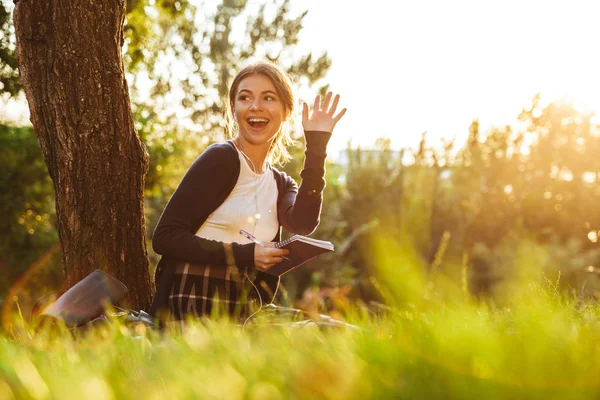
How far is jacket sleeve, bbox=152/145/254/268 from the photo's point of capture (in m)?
2.85

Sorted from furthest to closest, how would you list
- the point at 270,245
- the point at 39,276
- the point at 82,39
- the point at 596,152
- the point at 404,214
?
the point at 39,276 < the point at 404,214 < the point at 596,152 < the point at 82,39 < the point at 270,245

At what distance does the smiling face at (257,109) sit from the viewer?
336cm

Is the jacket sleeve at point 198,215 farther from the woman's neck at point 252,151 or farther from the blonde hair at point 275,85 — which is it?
the blonde hair at point 275,85

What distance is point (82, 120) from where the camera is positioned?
3.32m

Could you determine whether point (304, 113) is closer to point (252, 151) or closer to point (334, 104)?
point (334, 104)

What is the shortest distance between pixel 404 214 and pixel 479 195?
1.41 m

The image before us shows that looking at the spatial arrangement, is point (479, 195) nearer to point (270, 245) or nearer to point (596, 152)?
point (596, 152)

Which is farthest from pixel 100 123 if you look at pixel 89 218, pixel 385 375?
pixel 385 375

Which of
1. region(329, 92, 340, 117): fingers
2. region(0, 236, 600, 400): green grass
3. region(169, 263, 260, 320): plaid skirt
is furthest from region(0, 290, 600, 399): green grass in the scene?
region(329, 92, 340, 117): fingers

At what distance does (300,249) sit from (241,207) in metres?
0.51

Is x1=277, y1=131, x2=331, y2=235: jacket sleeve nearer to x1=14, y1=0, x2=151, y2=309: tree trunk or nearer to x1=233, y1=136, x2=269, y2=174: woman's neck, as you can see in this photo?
x1=233, y1=136, x2=269, y2=174: woman's neck

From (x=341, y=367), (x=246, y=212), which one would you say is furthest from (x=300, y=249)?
(x=341, y=367)

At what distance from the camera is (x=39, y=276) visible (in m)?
14.1

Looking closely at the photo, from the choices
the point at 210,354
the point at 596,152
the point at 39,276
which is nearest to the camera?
the point at 210,354
